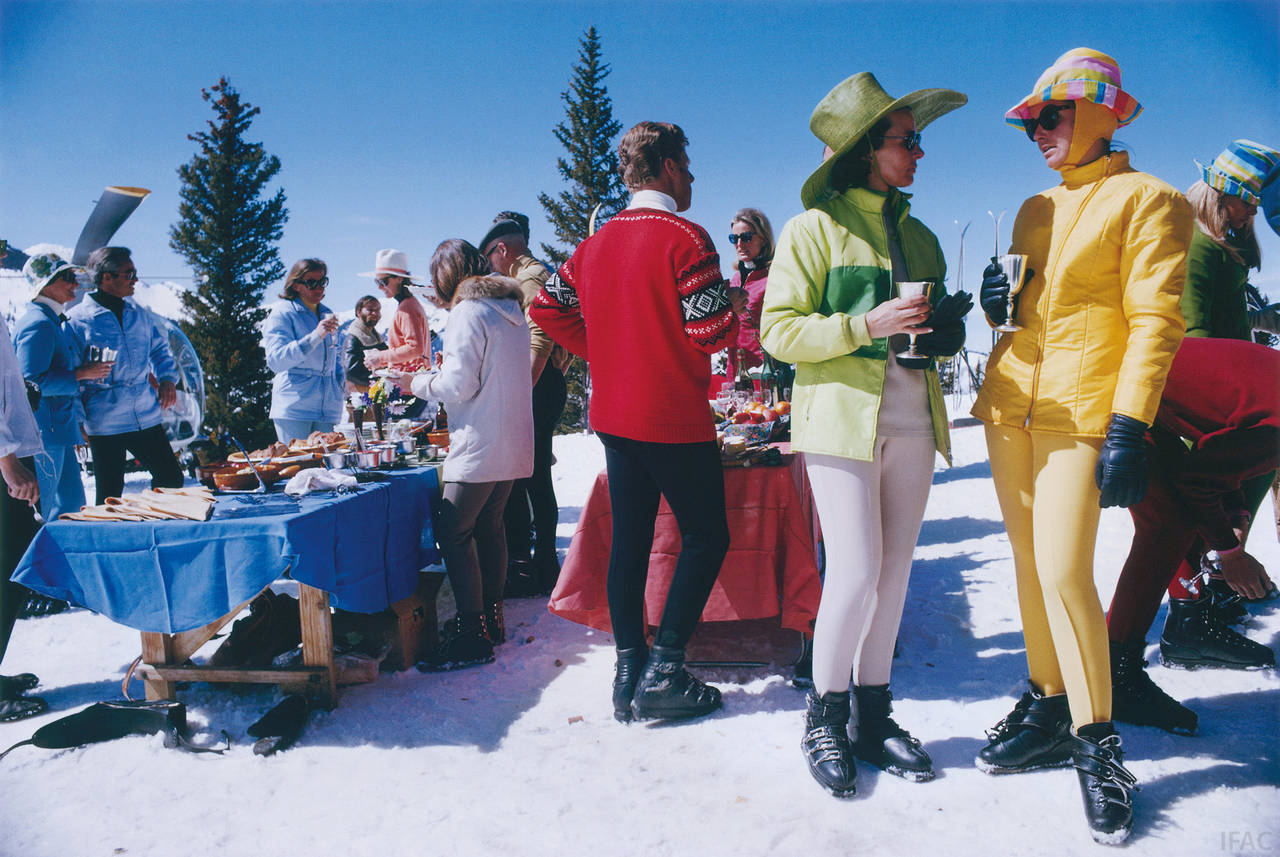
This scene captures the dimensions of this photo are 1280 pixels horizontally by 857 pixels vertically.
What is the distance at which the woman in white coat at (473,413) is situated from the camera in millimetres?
3277

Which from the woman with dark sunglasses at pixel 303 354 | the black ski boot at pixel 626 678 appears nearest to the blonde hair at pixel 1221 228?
the black ski boot at pixel 626 678

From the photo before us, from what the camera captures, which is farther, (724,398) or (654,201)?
(724,398)

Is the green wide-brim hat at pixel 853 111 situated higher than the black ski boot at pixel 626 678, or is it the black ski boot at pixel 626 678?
the green wide-brim hat at pixel 853 111

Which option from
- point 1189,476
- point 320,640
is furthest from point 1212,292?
point 320,640

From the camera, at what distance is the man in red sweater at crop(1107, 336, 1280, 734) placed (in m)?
2.45

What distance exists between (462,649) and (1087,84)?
10.2 ft

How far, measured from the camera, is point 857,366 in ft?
7.20

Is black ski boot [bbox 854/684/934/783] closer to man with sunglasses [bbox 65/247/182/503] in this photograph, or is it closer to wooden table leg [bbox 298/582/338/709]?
wooden table leg [bbox 298/582/338/709]

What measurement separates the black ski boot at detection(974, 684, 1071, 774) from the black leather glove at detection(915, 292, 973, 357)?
3.91ft

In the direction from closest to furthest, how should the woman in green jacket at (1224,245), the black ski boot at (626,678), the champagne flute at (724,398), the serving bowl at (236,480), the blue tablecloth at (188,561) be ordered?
the blue tablecloth at (188,561)
the woman in green jacket at (1224,245)
the black ski boot at (626,678)
the serving bowl at (236,480)
the champagne flute at (724,398)

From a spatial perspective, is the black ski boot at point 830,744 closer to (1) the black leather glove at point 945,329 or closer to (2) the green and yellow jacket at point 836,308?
(2) the green and yellow jacket at point 836,308

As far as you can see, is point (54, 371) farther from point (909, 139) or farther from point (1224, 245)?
point (1224, 245)

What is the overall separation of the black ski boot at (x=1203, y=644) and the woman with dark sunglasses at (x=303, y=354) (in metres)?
4.92

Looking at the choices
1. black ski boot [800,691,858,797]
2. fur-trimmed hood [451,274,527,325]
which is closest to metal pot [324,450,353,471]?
fur-trimmed hood [451,274,527,325]
